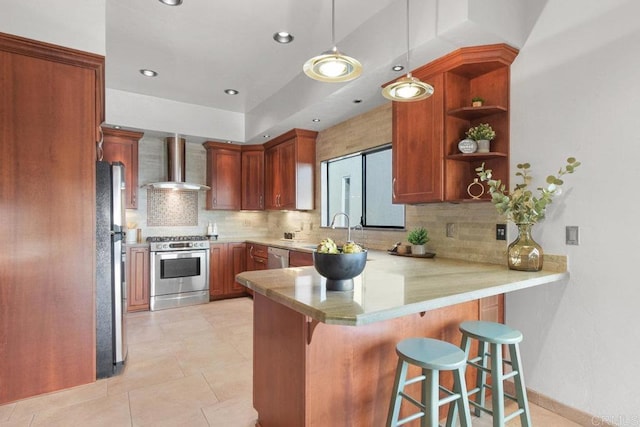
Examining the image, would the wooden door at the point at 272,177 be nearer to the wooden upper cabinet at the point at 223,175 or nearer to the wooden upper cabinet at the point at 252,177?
the wooden upper cabinet at the point at 252,177

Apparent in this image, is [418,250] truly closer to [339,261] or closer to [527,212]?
[527,212]

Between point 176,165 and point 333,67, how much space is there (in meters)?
3.89

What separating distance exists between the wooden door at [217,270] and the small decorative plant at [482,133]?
3900 millimetres

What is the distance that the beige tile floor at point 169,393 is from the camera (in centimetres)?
213

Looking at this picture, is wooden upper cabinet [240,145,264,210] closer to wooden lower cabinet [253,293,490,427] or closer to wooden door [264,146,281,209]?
wooden door [264,146,281,209]

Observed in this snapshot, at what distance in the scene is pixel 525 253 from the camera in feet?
7.18

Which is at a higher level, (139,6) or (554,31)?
(139,6)

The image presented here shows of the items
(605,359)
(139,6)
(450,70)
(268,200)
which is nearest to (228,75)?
(139,6)

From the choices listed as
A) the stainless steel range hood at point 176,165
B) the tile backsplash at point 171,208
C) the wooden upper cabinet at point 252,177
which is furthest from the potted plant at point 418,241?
the tile backsplash at point 171,208

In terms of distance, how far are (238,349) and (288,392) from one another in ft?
5.71

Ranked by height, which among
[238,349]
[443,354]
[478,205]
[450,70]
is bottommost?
[238,349]

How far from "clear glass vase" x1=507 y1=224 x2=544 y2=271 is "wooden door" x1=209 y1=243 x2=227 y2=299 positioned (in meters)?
4.05

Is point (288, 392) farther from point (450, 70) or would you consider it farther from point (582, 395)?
point (450, 70)

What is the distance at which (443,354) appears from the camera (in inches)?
61.1
